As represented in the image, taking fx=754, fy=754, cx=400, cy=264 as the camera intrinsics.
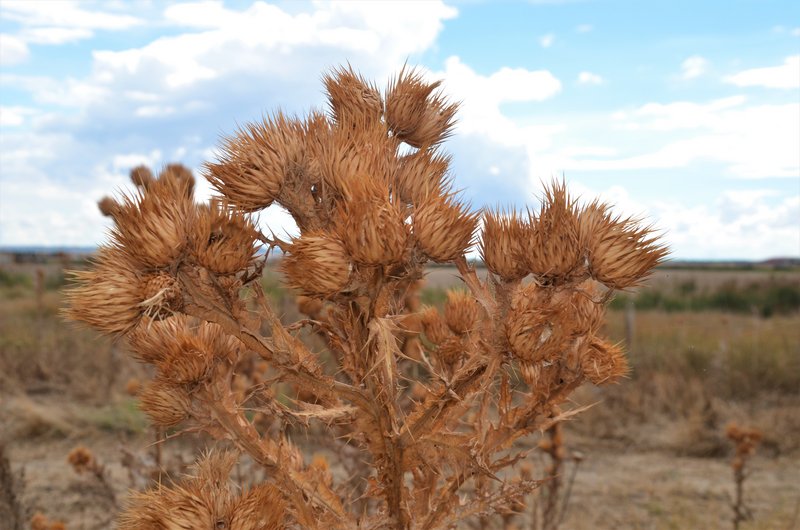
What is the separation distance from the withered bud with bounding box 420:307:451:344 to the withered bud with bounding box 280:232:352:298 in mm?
802

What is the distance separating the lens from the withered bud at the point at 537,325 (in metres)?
1.85

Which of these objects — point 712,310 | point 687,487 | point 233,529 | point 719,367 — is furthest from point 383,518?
point 712,310

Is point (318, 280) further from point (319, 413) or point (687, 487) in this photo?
point (687, 487)

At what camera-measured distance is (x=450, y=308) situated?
245 centimetres

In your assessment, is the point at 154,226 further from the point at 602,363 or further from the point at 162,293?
the point at 602,363

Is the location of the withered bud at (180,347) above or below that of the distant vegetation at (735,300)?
above

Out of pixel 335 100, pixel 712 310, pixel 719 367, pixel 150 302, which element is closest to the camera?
pixel 150 302

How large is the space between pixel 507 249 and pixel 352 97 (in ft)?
2.26

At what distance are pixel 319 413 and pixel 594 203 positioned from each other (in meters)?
0.88

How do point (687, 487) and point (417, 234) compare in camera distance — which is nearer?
point (417, 234)

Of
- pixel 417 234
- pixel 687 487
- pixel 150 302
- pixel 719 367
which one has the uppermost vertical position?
pixel 417 234

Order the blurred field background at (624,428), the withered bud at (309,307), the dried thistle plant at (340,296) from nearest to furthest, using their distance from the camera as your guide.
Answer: the dried thistle plant at (340,296), the withered bud at (309,307), the blurred field background at (624,428)

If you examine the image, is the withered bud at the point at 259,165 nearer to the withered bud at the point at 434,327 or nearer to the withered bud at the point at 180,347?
the withered bud at the point at 180,347

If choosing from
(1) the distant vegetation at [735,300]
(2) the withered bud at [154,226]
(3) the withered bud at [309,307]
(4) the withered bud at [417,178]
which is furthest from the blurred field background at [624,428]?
(1) the distant vegetation at [735,300]
